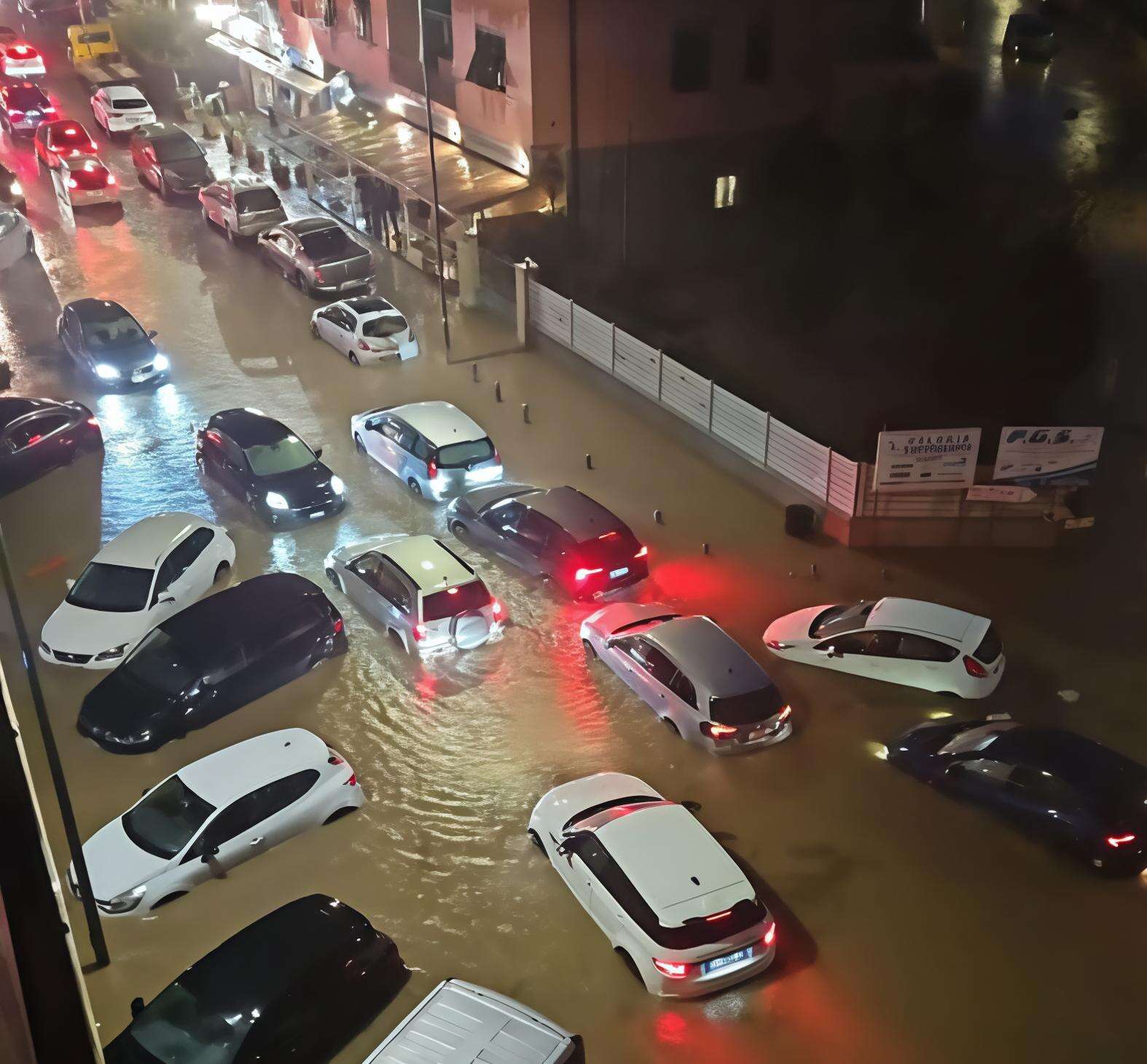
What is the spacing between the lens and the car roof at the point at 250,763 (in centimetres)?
1058

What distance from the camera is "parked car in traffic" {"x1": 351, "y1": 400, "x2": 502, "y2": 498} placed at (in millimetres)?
16172

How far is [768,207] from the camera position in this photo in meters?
23.0

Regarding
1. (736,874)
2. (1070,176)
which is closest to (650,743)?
(736,874)

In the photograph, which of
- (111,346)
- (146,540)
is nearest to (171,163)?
(111,346)

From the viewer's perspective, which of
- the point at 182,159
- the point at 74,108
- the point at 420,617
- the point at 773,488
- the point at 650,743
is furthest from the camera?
the point at 74,108

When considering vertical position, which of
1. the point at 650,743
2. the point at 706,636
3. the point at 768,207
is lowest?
the point at 650,743

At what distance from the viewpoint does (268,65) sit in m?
32.1

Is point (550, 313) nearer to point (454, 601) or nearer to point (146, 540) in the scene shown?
point (454, 601)

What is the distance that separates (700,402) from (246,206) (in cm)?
1275

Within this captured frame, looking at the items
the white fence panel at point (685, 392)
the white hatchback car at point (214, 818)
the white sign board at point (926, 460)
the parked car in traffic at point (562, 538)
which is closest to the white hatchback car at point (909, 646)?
the white sign board at point (926, 460)

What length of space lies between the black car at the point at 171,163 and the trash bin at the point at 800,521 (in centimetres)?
1878

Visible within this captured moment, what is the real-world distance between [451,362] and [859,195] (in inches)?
370

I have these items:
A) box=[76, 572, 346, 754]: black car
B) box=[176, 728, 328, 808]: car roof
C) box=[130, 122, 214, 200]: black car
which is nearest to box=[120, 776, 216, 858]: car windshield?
box=[176, 728, 328, 808]: car roof

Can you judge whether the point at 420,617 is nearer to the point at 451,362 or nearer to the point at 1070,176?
the point at 451,362
